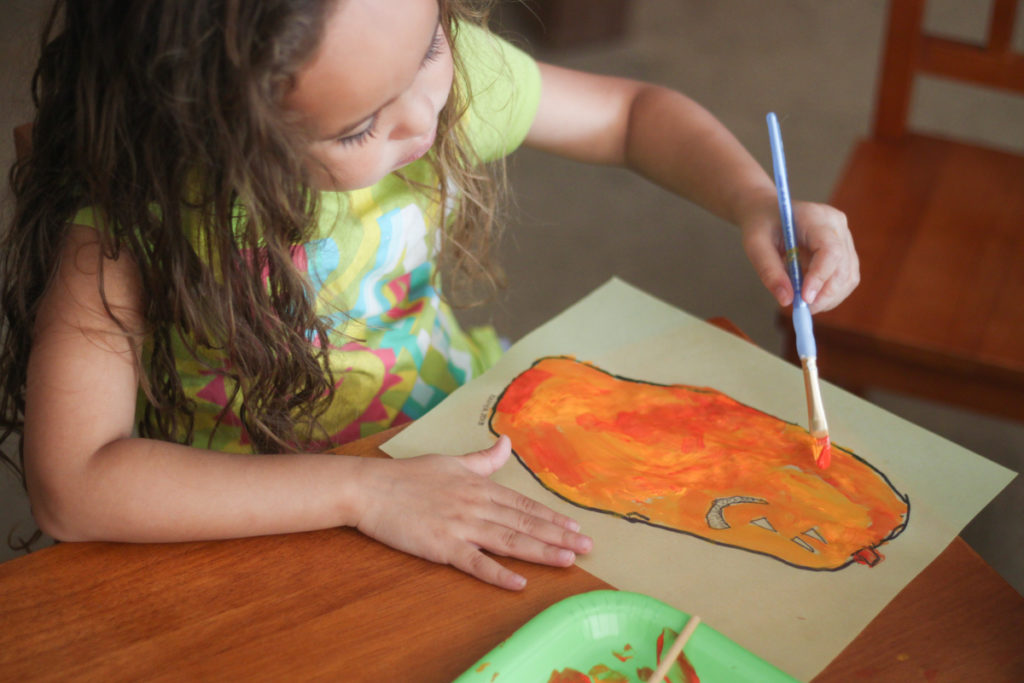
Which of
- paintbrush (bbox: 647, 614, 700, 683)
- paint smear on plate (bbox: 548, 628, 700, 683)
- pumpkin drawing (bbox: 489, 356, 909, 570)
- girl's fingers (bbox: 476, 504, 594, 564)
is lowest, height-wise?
paint smear on plate (bbox: 548, 628, 700, 683)

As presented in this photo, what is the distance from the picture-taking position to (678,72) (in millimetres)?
2232

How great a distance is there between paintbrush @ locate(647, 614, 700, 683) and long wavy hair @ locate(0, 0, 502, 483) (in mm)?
335

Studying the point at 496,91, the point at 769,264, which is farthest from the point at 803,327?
the point at 496,91

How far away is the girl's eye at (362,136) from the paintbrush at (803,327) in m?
0.29

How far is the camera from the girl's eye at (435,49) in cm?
63

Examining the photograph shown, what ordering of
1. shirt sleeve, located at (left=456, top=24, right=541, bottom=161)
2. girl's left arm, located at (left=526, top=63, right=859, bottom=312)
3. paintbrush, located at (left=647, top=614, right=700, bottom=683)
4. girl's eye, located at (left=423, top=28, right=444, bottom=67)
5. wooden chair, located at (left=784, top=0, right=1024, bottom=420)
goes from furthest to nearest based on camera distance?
wooden chair, located at (left=784, top=0, right=1024, bottom=420), shirt sleeve, located at (left=456, top=24, right=541, bottom=161), girl's left arm, located at (left=526, top=63, right=859, bottom=312), girl's eye, located at (left=423, top=28, right=444, bottom=67), paintbrush, located at (left=647, top=614, right=700, bottom=683)

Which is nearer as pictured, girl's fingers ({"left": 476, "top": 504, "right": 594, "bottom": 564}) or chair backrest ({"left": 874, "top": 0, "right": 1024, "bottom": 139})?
girl's fingers ({"left": 476, "top": 504, "right": 594, "bottom": 564})

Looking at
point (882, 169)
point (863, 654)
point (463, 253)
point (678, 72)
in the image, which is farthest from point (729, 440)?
point (678, 72)

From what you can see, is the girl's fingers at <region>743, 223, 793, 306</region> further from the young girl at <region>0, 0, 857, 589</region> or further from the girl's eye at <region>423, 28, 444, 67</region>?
the girl's eye at <region>423, 28, 444, 67</region>

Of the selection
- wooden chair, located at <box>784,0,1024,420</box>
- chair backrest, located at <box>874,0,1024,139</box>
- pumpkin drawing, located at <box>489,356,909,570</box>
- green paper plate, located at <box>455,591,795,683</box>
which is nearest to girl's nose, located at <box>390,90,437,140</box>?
pumpkin drawing, located at <box>489,356,909,570</box>

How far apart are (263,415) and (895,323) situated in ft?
2.13

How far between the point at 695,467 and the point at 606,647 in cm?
16

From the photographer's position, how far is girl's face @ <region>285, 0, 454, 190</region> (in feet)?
1.80

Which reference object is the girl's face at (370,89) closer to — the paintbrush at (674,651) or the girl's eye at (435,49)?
the girl's eye at (435,49)
